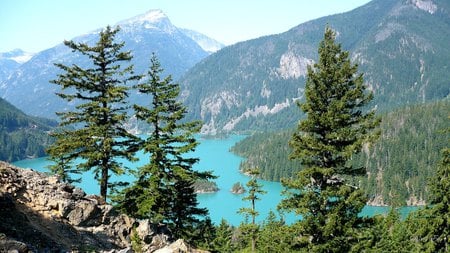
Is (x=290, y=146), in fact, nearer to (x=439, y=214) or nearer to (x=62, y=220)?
(x=62, y=220)

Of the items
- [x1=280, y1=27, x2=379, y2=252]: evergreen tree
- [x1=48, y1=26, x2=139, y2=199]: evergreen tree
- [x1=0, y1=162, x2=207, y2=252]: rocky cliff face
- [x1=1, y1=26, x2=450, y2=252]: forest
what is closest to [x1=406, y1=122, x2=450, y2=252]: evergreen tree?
[x1=1, y1=26, x2=450, y2=252]: forest

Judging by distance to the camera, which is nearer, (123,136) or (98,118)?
(123,136)

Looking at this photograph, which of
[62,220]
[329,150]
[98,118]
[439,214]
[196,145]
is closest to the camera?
[329,150]

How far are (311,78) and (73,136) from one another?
632 inches

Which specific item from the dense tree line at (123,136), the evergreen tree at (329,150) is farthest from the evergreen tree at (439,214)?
the dense tree line at (123,136)

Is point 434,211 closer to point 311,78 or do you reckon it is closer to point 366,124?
point 366,124

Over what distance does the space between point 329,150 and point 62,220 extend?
585 inches

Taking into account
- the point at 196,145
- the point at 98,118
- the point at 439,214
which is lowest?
the point at 439,214

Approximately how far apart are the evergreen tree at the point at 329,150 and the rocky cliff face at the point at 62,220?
7146 millimetres

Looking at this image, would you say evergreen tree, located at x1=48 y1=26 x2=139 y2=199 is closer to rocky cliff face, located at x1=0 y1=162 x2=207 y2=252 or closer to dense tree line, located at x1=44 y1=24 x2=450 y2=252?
dense tree line, located at x1=44 y1=24 x2=450 y2=252

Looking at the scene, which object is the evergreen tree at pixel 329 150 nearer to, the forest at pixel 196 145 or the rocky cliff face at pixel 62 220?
the forest at pixel 196 145

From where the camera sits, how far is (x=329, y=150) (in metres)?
20.7

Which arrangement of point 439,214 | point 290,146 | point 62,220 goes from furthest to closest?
point 439,214
point 62,220
point 290,146

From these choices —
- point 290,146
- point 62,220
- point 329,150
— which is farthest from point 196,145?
point 329,150
